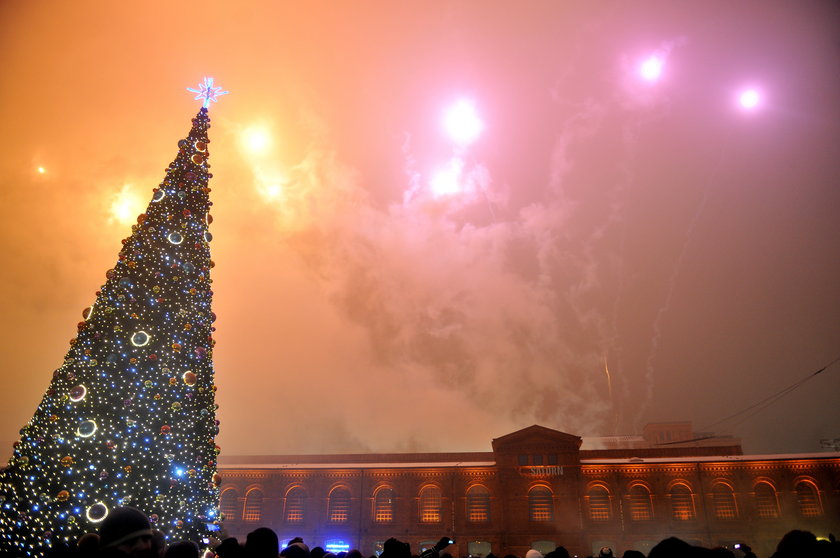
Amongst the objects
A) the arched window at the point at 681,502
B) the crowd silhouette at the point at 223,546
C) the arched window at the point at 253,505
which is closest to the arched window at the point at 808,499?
the arched window at the point at 681,502

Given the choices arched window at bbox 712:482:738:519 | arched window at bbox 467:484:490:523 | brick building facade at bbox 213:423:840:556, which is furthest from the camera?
arched window at bbox 467:484:490:523

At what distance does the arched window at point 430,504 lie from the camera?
37.1 metres

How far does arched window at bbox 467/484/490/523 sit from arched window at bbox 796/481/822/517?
20808 millimetres

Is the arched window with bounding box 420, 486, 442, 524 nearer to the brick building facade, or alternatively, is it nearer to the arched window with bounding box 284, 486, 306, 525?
the brick building facade

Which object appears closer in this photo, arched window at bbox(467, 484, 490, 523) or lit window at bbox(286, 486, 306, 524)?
arched window at bbox(467, 484, 490, 523)

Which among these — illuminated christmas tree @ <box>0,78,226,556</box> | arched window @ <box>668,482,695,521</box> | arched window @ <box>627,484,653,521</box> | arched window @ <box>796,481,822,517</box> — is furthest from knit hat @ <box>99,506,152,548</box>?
arched window @ <box>796,481,822,517</box>

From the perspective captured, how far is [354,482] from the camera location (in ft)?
126

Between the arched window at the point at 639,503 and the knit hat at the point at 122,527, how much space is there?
1562 inches

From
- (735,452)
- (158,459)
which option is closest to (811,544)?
(158,459)

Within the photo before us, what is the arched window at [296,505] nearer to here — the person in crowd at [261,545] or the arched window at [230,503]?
the arched window at [230,503]

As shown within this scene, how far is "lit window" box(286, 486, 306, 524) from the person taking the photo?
124 feet

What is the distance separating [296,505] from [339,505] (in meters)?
3.16

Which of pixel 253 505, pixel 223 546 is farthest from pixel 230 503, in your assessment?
pixel 223 546

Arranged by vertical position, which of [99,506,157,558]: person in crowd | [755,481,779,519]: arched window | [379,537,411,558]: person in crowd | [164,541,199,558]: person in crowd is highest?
[755,481,779,519]: arched window
